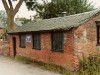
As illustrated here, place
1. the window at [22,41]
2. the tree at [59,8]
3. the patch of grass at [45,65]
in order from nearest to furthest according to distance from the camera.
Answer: the patch of grass at [45,65], the window at [22,41], the tree at [59,8]

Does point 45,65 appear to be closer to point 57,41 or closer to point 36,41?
point 57,41

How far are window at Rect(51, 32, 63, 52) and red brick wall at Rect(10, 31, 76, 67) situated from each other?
0.37m

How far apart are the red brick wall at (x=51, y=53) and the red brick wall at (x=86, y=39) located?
373 mm

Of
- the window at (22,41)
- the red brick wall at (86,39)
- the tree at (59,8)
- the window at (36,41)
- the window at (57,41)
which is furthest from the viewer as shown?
the tree at (59,8)

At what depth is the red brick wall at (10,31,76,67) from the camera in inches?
710

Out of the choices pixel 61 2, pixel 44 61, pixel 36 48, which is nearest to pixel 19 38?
pixel 36 48

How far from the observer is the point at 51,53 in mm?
20625

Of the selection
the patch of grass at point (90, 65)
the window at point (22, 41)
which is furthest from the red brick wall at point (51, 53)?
the patch of grass at point (90, 65)

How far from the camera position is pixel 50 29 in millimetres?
20125

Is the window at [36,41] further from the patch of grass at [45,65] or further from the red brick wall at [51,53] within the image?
the patch of grass at [45,65]

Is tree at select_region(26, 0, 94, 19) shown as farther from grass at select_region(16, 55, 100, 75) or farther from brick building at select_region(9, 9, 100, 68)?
grass at select_region(16, 55, 100, 75)

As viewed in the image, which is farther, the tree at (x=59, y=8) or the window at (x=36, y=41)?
the tree at (x=59, y=8)

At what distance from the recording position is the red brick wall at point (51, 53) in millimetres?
18031

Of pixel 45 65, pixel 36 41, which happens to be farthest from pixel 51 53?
pixel 36 41
